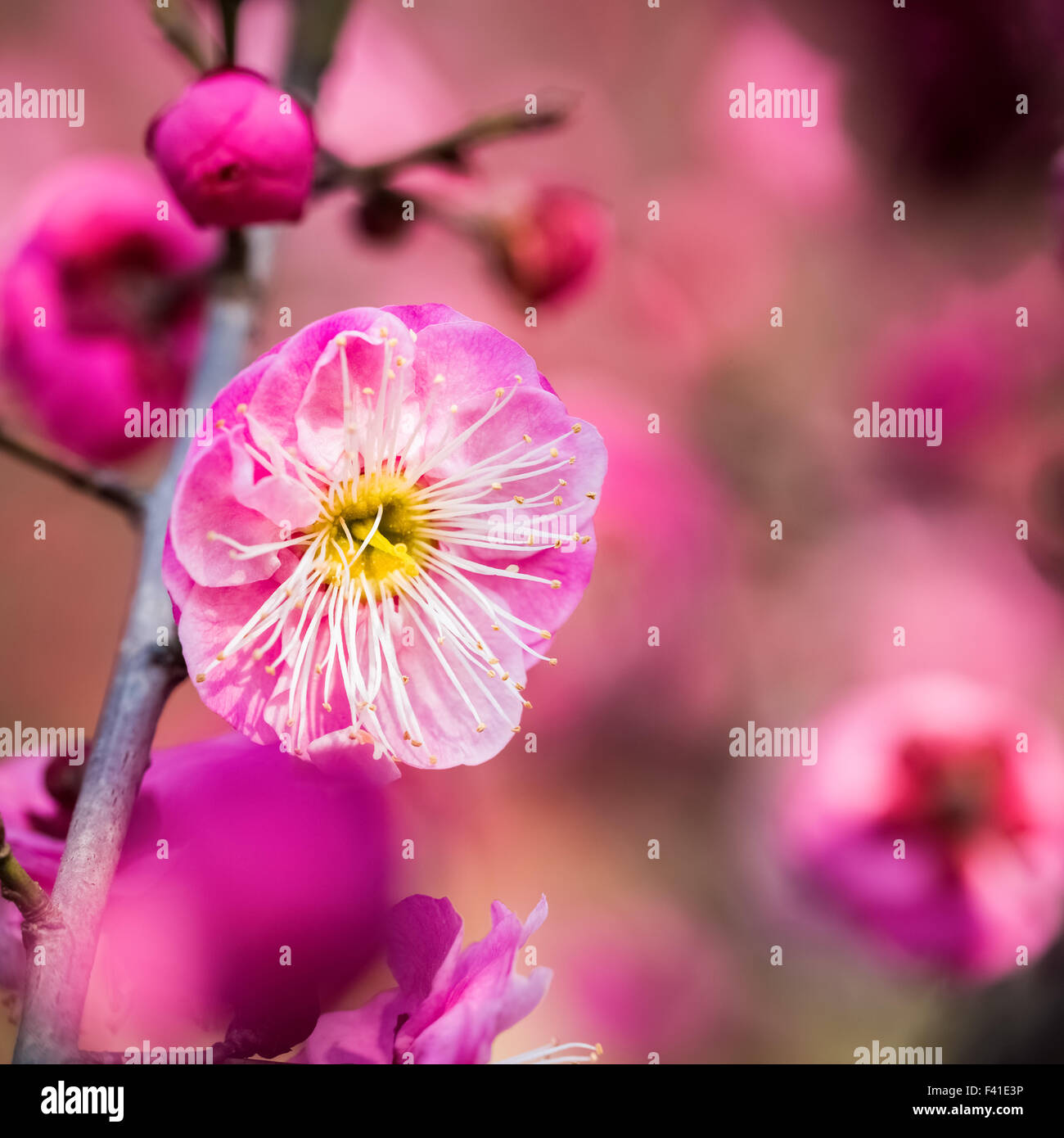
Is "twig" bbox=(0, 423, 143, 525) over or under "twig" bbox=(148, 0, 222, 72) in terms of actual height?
under

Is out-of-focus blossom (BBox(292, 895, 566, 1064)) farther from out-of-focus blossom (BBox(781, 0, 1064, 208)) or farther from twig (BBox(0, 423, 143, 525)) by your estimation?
out-of-focus blossom (BBox(781, 0, 1064, 208))

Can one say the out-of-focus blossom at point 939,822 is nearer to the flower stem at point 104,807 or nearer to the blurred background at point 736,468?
the blurred background at point 736,468

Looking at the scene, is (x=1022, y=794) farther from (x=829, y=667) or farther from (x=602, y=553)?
(x=602, y=553)

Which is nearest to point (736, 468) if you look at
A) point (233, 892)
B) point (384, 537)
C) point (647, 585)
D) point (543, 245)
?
point (647, 585)

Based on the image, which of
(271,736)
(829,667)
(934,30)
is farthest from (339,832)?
(934,30)

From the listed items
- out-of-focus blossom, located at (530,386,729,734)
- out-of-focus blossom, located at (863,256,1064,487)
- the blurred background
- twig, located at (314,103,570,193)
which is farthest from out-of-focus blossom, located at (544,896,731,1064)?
twig, located at (314,103,570,193)

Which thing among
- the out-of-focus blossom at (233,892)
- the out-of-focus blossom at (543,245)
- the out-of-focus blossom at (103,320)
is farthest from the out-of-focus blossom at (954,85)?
the out-of-focus blossom at (233,892)
